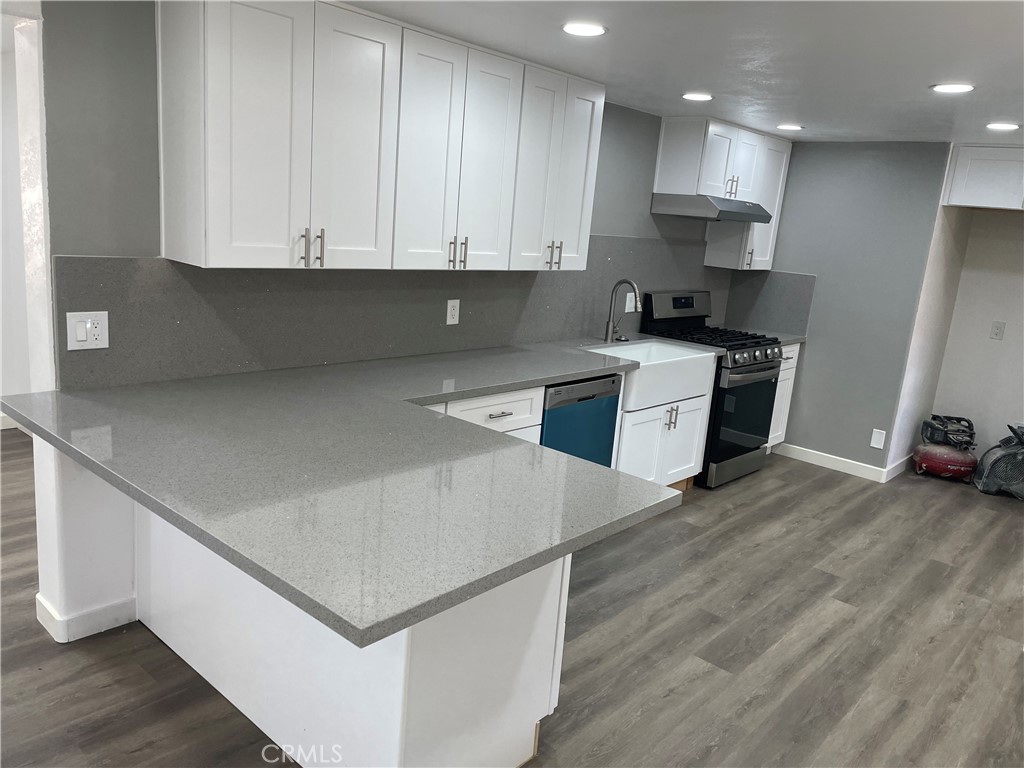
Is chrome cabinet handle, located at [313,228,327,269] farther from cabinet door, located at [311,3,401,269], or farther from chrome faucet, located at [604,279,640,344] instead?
chrome faucet, located at [604,279,640,344]

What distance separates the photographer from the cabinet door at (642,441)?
3846 mm

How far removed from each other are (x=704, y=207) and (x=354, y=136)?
2.39 metres

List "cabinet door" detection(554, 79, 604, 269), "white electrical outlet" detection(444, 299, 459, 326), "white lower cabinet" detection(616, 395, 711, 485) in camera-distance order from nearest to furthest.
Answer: "cabinet door" detection(554, 79, 604, 269) < "white electrical outlet" detection(444, 299, 459, 326) < "white lower cabinet" detection(616, 395, 711, 485)

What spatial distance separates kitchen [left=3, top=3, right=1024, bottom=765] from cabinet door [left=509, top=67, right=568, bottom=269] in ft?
0.05

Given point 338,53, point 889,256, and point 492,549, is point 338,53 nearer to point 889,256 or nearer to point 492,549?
point 492,549

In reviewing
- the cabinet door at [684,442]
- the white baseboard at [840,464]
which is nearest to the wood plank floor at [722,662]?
the cabinet door at [684,442]

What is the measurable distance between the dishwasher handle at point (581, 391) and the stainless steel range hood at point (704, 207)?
131 centimetres

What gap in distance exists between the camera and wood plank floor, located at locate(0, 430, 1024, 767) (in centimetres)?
226

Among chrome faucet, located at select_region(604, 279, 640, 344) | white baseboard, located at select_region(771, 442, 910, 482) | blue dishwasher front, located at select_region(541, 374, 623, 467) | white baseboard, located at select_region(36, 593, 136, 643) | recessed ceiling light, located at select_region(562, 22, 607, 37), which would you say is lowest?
white baseboard, located at select_region(36, 593, 136, 643)

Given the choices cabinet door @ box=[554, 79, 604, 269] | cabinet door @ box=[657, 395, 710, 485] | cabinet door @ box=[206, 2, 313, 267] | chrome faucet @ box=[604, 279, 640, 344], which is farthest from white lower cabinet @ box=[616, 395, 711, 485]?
cabinet door @ box=[206, 2, 313, 267]

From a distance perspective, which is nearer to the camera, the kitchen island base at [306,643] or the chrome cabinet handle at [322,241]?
the kitchen island base at [306,643]

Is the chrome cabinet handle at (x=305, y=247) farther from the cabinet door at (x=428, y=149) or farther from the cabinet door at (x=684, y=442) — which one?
the cabinet door at (x=684, y=442)

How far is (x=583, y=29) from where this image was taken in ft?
8.48

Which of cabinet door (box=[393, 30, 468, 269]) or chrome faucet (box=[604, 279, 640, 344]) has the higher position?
cabinet door (box=[393, 30, 468, 269])
